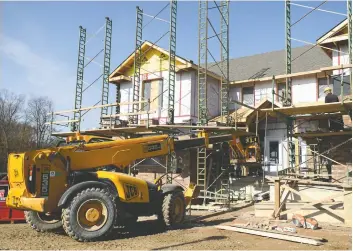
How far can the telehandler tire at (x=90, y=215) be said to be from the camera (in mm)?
8781

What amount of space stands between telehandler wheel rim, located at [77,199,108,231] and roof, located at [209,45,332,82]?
1604 centimetres

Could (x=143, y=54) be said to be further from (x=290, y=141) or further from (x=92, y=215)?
(x=92, y=215)

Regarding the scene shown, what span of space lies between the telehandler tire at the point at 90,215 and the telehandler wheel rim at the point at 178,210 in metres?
2.44

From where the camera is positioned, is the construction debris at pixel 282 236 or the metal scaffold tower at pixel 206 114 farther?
the metal scaffold tower at pixel 206 114

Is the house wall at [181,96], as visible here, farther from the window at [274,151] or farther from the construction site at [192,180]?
the window at [274,151]

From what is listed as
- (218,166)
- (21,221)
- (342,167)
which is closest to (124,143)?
(21,221)

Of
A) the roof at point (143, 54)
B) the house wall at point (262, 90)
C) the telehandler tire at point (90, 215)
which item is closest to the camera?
the telehandler tire at point (90, 215)

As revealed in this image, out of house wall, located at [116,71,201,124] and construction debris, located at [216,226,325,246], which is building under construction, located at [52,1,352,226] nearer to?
house wall, located at [116,71,201,124]

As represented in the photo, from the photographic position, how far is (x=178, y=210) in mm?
11250

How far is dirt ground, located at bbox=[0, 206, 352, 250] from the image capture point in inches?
325

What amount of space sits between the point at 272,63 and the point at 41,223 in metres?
18.7

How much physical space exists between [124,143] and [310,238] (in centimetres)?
527

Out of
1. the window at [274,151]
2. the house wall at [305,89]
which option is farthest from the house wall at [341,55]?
the window at [274,151]

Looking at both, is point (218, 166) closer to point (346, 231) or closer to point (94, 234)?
point (346, 231)
